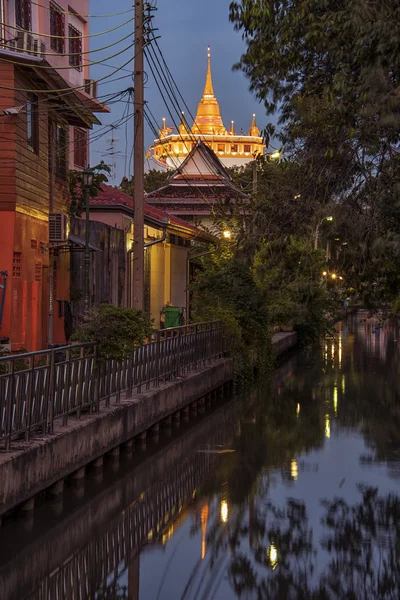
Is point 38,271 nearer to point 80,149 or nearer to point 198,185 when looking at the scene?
point 80,149

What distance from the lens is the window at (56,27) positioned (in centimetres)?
3231

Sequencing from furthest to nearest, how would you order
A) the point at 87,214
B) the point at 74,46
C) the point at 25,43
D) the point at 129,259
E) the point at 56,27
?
the point at 74,46 < the point at 129,259 < the point at 56,27 < the point at 25,43 < the point at 87,214

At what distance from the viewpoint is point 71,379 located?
14500 mm

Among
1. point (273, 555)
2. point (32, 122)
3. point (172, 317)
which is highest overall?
point (32, 122)

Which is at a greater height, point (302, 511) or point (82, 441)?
point (82, 441)

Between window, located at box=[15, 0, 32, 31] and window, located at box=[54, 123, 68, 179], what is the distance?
2954mm

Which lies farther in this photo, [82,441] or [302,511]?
[82,441]

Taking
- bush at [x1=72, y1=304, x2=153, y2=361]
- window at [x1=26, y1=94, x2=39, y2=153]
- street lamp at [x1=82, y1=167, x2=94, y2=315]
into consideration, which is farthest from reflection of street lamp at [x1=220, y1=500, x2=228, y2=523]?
window at [x1=26, y1=94, x2=39, y2=153]

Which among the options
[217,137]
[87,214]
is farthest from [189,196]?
[217,137]

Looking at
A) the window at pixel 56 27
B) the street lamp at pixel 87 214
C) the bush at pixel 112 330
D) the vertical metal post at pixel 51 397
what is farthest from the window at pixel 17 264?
the window at pixel 56 27

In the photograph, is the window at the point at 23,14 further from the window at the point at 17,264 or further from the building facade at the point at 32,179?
the window at the point at 17,264

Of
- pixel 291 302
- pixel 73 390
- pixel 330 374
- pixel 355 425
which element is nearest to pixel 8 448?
pixel 73 390

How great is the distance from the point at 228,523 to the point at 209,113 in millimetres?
168724

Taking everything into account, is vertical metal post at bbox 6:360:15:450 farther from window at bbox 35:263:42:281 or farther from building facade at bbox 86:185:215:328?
window at bbox 35:263:42:281
